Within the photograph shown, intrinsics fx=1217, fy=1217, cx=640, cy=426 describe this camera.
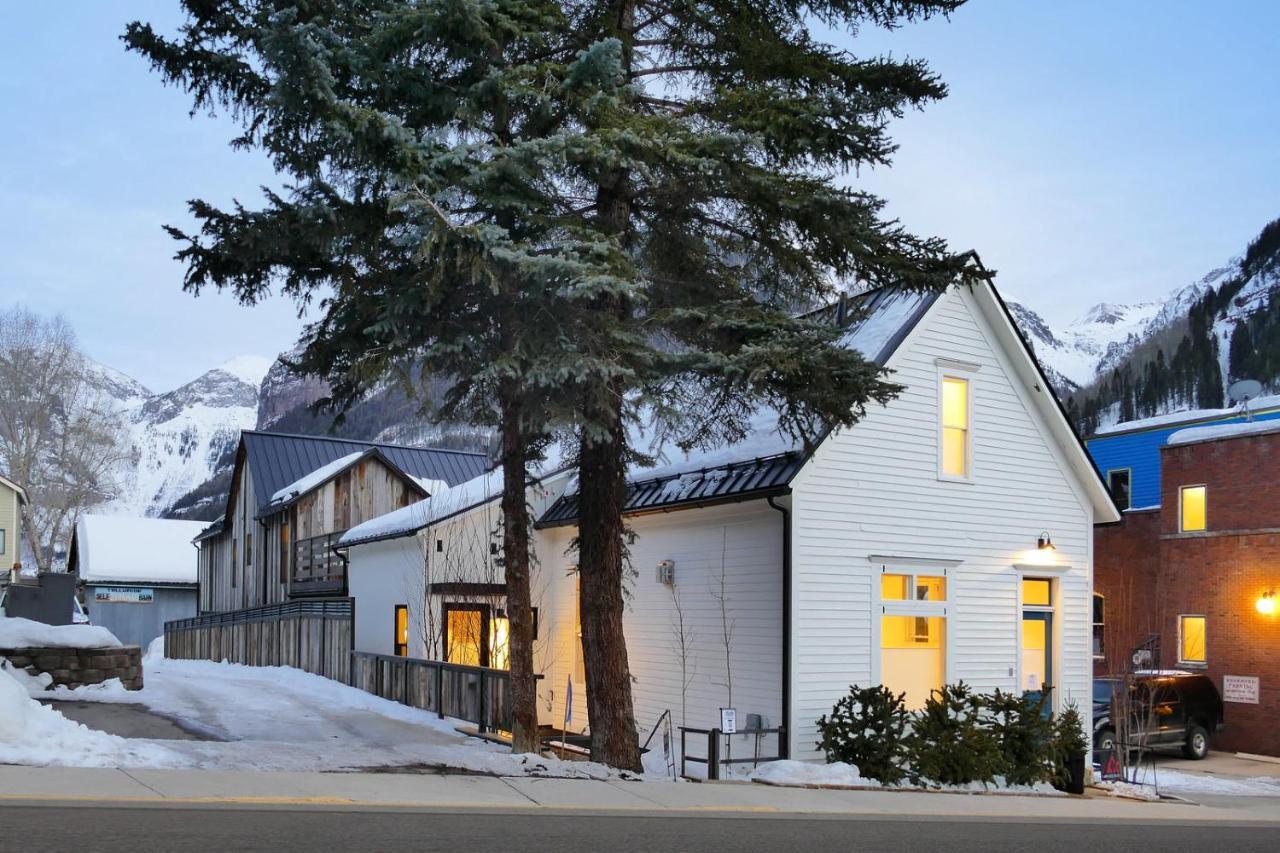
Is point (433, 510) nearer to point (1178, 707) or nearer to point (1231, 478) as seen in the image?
point (1178, 707)

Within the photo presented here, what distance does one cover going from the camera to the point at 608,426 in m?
13.4

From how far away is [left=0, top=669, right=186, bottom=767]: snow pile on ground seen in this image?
10.5 metres

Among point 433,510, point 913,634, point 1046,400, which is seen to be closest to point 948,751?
point 913,634

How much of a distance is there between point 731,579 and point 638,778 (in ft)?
18.2

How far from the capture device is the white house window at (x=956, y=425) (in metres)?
19.7

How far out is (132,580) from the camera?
2186 inches

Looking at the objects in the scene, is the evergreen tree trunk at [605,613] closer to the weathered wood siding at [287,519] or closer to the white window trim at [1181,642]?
the white window trim at [1181,642]

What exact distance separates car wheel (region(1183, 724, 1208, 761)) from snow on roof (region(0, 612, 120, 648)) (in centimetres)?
2142

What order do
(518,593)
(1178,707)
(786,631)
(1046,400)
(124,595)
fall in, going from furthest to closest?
1. (124,595)
2. (1178,707)
3. (1046,400)
4. (786,631)
5. (518,593)

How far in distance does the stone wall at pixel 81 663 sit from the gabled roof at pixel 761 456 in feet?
27.2

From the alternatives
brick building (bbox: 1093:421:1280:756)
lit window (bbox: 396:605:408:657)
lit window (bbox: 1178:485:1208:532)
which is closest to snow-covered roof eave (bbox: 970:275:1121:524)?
brick building (bbox: 1093:421:1280:756)

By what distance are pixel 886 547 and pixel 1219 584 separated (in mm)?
14987

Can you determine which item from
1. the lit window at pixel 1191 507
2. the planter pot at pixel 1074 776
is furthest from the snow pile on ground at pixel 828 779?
the lit window at pixel 1191 507

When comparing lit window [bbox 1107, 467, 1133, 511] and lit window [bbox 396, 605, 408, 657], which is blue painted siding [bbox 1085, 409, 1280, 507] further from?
lit window [bbox 396, 605, 408, 657]
